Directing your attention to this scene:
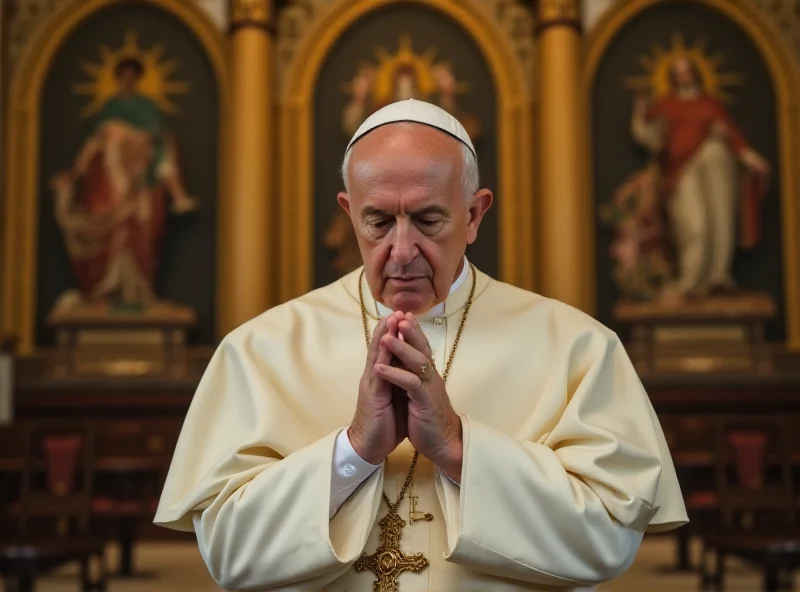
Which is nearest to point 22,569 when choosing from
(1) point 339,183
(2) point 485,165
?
(1) point 339,183

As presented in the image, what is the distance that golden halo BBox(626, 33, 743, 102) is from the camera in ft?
38.0

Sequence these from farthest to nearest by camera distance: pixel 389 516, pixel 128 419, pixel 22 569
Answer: pixel 128 419 → pixel 22 569 → pixel 389 516

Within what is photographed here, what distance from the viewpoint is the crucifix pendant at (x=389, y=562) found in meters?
2.36

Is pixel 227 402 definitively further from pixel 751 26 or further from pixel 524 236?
pixel 751 26

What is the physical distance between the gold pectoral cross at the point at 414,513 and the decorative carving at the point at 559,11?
963 centimetres

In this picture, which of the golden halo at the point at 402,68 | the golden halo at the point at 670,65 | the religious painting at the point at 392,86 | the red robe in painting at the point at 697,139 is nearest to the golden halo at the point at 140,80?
the religious painting at the point at 392,86

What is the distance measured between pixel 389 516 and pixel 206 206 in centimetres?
945

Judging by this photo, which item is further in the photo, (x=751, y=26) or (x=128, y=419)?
(x=751, y=26)

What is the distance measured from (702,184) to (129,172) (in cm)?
585

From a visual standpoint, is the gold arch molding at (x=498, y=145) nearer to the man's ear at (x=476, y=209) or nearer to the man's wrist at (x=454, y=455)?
the man's ear at (x=476, y=209)

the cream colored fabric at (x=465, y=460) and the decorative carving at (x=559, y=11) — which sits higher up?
the decorative carving at (x=559, y=11)

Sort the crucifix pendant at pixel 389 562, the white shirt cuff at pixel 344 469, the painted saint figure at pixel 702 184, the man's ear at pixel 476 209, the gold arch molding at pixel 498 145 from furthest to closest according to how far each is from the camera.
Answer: the gold arch molding at pixel 498 145 < the painted saint figure at pixel 702 184 < the man's ear at pixel 476 209 < the crucifix pendant at pixel 389 562 < the white shirt cuff at pixel 344 469

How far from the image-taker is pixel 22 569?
5.48 m

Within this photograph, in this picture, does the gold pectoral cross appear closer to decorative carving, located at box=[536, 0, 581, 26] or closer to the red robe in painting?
the red robe in painting
